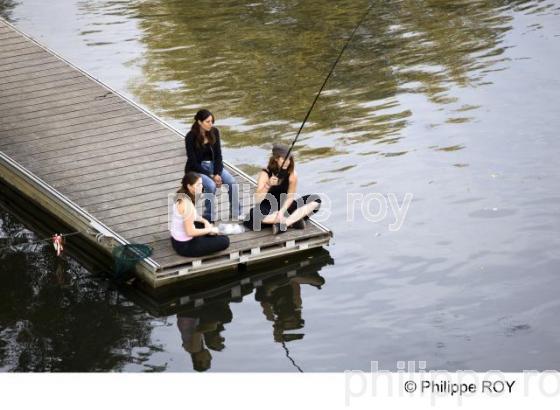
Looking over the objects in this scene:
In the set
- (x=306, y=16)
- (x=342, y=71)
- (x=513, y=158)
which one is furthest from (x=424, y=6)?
(x=513, y=158)

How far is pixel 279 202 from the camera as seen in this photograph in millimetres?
13227

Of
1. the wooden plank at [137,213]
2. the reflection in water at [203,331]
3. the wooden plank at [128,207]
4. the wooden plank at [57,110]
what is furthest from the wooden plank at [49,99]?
the reflection in water at [203,331]

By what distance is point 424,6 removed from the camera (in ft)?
74.7

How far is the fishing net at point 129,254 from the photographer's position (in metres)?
12.5

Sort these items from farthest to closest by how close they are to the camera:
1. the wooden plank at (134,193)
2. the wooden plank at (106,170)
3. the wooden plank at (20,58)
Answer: the wooden plank at (20,58) → the wooden plank at (106,170) → the wooden plank at (134,193)

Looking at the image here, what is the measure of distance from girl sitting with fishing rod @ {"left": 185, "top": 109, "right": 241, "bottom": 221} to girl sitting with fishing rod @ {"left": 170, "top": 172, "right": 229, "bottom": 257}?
69 cm

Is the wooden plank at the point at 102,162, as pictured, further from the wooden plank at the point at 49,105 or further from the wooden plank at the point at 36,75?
the wooden plank at the point at 36,75

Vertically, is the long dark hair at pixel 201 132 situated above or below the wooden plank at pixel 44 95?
above

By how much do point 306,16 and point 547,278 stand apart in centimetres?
1157

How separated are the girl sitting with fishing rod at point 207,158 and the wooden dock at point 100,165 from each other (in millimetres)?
400

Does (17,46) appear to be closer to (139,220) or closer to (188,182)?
(139,220)
